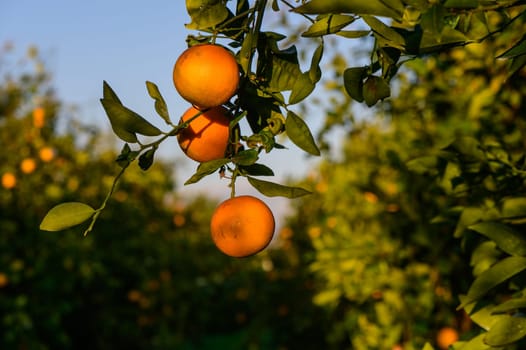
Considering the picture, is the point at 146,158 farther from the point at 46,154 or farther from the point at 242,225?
the point at 46,154

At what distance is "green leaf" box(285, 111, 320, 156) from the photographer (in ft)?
2.80

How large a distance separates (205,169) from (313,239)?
2.80 metres

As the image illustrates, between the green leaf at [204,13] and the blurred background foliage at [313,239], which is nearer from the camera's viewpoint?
the green leaf at [204,13]

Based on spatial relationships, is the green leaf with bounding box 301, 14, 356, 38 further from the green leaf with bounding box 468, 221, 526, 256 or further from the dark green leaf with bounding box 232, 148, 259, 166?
the green leaf with bounding box 468, 221, 526, 256

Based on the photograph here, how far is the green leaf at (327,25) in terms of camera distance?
2.76 ft

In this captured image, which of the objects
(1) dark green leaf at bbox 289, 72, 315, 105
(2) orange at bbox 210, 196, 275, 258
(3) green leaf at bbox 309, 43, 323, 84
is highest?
(3) green leaf at bbox 309, 43, 323, 84

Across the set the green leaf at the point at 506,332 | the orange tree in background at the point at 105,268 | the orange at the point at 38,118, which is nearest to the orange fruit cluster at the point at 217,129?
the green leaf at the point at 506,332

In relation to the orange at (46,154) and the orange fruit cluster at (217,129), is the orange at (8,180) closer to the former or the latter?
the orange at (46,154)

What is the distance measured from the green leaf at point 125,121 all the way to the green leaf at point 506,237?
0.59 m

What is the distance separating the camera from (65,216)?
823 millimetres

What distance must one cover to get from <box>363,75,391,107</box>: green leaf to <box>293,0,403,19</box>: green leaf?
13 cm

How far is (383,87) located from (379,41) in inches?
2.4

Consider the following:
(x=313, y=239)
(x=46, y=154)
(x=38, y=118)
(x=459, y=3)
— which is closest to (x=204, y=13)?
(x=459, y=3)

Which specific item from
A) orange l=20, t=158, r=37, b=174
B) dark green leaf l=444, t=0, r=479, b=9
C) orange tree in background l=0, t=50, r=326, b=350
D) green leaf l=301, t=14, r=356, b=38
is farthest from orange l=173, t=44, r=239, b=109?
orange l=20, t=158, r=37, b=174
